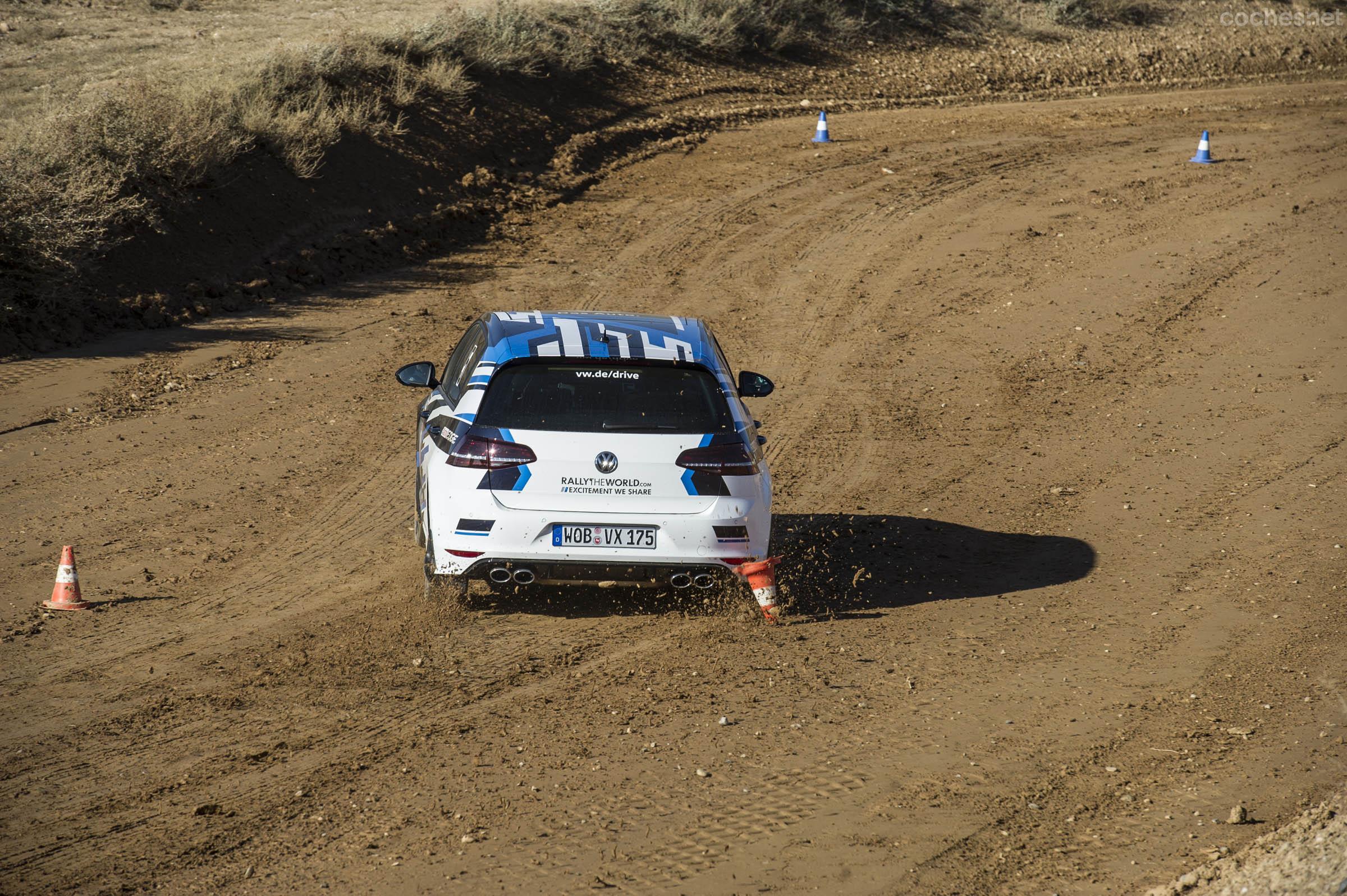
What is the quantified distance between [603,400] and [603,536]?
0.83 meters

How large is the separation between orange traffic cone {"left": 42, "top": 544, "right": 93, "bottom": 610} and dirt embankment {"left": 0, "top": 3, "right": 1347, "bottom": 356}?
6785 millimetres

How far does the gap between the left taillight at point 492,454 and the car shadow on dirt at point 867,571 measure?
1.08 m

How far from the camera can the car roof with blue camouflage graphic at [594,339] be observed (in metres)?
7.85

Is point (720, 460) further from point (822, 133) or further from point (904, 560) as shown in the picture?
point (822, 133)

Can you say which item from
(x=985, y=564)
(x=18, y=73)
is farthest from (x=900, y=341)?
(x=18, y=73)

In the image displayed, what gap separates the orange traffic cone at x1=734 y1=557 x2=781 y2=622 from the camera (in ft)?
25.2

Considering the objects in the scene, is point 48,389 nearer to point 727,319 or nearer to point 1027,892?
point 727,319

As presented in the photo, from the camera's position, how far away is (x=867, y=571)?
901 centimetres

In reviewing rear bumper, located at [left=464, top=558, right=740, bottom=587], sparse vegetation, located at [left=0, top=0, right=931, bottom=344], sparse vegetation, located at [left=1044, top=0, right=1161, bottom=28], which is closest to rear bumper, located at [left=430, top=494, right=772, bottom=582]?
rear bumper, located at [left=464, top=558, right=740, bottom=587]

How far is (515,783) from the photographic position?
5.78 meters

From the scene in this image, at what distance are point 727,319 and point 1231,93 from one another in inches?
791

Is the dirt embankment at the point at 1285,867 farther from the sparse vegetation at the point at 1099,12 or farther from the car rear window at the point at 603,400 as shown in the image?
the sparse vegetation at the point at 1099,12

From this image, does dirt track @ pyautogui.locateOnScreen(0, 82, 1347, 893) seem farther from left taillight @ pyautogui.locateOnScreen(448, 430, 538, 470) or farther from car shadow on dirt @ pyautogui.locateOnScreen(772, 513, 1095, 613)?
left taillight @ pyautogui.locateOnScreen(448, 430, 538, 470)

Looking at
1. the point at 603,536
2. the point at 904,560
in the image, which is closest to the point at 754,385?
the point at 904,560
